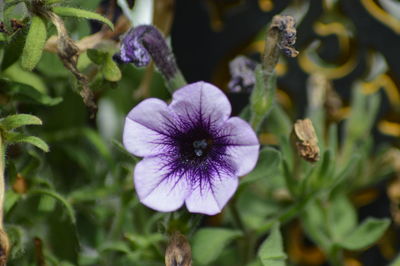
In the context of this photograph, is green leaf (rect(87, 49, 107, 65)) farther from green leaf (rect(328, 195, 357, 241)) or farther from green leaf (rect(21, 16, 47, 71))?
green leaf (rect(328, 195, 357, 241))

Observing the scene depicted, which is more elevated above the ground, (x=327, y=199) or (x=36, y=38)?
(x=36, y=38)

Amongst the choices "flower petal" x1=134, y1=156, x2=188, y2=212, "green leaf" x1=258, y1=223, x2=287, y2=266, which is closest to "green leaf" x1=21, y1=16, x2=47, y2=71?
"flower petal" x1=134, y1=156, x2=188, y2=212

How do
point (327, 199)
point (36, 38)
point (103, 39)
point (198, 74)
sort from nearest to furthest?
point (36, 38)
point (103, 39)
point (327, 199)
point (198, 74)

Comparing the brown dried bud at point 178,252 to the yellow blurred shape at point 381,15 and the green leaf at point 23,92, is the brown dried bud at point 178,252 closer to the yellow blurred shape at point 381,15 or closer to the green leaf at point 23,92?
the green leaf at point 23,92

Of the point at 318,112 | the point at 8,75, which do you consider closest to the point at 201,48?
the point at 318,112

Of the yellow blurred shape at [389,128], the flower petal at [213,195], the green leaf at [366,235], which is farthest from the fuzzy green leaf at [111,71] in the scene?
the yellow blurred shape at [389,128]

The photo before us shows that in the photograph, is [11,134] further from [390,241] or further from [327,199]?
[390,241]
